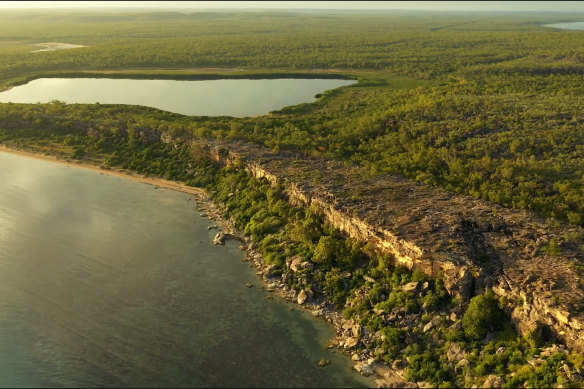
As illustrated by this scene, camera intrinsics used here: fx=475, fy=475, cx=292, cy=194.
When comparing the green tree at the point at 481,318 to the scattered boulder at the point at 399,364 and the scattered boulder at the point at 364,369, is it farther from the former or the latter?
the scattered boulder at the point at 364,369

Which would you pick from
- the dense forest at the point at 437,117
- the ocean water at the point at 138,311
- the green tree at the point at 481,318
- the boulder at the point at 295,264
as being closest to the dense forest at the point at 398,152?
the green tree at the point at 481,318

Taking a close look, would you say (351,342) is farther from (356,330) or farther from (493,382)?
(493,382)

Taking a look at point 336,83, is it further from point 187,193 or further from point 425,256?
point 425,256

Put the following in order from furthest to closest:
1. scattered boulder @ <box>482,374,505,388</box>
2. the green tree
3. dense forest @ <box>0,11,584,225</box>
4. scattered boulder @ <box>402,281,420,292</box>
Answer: dense forest @ <box>0,11,584,225</box>, scattered boulder @ <box>402,281,420,292</box>, the green tree, scattered boulder @ <box>482,374,505,388</box>

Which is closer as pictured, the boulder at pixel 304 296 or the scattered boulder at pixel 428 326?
the scattered boulder at pixel 428 326

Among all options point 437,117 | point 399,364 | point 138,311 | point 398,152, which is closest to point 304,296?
point 399,364

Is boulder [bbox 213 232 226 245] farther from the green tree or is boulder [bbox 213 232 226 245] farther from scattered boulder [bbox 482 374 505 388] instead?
scattered boulder [bbox 482 374 505 388]

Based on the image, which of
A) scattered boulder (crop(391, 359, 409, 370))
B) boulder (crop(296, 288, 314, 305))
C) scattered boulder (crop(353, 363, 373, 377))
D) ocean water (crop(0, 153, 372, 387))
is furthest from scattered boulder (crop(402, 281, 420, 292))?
boulder (crop(296, 288, 314, 305))

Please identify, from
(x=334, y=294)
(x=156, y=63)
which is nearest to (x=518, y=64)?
(x=156, y=63)

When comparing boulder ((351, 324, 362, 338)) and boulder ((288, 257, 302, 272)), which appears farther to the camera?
boulder ((288, 257, 302, 272))
